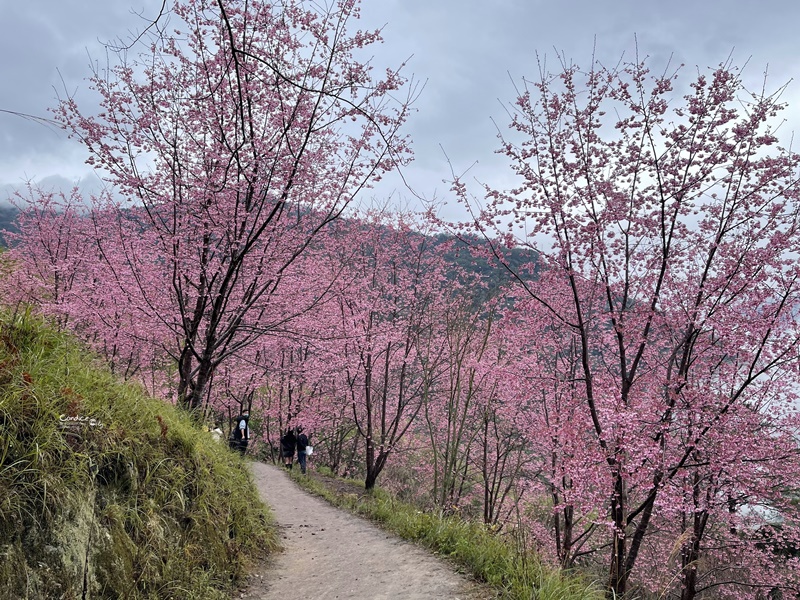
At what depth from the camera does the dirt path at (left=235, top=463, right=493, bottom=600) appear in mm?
4562

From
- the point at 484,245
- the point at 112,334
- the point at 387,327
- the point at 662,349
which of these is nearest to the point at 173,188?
the point at 112,334

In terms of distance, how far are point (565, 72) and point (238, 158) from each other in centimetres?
508

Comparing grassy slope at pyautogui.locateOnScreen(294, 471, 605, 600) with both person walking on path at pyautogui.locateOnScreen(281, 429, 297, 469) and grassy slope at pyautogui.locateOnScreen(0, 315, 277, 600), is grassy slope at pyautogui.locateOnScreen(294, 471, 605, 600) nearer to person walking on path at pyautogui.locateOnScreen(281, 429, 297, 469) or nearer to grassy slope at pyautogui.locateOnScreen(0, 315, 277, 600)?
grassy slope at pyautogui.locateOnScreen(0, 315, 277, 600)

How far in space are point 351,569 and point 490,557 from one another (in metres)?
1.55

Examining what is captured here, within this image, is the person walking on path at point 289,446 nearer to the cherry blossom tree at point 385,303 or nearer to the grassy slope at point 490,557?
the cherry blossom tree at point 385,303

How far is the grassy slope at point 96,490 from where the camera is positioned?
2887mm

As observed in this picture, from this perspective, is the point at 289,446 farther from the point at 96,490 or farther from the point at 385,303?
the point at 96,490

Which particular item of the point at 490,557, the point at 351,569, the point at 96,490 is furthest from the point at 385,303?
the point at 96,490

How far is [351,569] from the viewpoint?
5.38m

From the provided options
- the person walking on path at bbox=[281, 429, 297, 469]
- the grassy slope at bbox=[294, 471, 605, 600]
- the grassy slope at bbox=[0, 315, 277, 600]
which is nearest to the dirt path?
the grassy slope at bbox=[294, 471, 605, 600]

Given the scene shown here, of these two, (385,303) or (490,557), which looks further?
(385,303)

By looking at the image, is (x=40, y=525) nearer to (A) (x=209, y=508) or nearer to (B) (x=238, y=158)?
(A) (x=209, y=508)

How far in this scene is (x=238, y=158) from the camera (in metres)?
6.39

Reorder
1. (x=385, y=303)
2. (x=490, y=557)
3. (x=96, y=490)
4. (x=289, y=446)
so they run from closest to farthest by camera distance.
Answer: (x=96, y=490) < (x=490, y=557) < (x=385, y=303) < (x=289, y=446)
